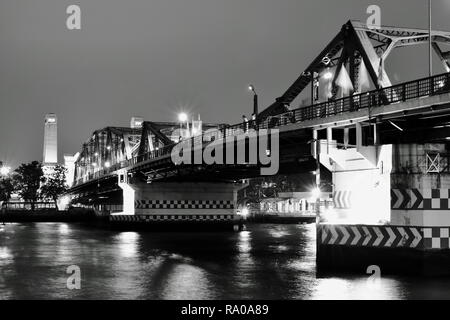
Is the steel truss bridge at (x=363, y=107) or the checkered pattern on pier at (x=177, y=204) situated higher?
the steel truss bridge at (x=363, y=107)

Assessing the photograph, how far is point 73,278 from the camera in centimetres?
2006

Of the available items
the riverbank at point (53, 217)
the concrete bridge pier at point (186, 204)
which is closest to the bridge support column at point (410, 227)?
the concrete bridge pier at point (186, 204)

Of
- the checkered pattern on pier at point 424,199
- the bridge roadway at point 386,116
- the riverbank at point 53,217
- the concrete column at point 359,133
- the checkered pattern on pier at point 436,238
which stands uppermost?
the bridge roadway at point 386,116

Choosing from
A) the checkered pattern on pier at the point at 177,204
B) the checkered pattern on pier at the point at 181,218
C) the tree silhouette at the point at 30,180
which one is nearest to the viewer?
the checkered pattern on pier at the point at 181,218

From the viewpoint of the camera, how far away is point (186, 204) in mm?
63688

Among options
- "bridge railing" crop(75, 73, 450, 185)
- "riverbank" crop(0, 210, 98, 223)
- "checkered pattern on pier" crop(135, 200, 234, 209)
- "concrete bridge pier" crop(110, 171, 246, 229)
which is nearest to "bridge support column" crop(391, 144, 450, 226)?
"bridge railing" crop(75, 73, 450, 185)

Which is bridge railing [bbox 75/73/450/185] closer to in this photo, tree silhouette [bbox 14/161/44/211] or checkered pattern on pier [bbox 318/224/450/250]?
checkered pattern on pier [bbox 318/224/450/250]

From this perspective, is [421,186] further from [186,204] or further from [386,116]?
[186,204]

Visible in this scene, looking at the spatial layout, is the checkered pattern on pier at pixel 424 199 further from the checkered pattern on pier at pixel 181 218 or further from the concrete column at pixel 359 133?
the checkered pattern on pier at pixel 181 218

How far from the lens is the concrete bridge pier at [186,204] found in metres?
63.0

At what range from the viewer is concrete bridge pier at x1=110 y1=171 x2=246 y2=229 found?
2482 inches

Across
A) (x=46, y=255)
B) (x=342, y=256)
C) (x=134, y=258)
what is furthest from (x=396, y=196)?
(x=46, y=255)

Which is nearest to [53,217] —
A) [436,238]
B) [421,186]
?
[421,186]
